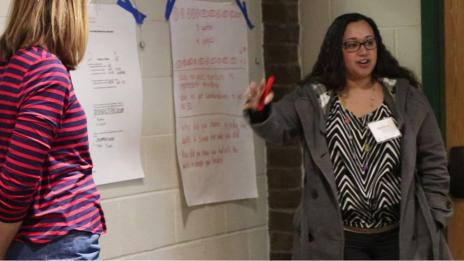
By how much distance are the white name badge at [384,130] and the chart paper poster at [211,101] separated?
2.52ft

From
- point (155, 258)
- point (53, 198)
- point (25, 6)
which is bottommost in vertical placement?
point (155, 258)

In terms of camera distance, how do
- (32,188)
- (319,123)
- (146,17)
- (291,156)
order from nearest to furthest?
(32,188)
(319,123)
(146,17)
(291,156)

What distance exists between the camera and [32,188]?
1451 millimetres

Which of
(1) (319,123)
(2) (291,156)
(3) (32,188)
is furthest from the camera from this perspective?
(2) (291,156)

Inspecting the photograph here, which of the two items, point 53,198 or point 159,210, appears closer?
point 53,198

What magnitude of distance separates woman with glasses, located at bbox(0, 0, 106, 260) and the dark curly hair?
3.52ft

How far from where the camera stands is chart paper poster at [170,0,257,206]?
262 centimetres

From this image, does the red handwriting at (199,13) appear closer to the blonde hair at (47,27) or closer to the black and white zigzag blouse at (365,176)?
the black and white zigzag blouse at (365,176)

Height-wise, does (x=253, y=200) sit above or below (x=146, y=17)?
below

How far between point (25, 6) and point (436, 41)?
1.64 meters

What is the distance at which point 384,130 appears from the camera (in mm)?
2201

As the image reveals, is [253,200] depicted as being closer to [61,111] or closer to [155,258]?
[155,258]

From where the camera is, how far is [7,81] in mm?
1462

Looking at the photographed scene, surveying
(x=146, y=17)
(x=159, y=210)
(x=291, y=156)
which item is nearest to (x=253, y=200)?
(x=291, y=156)
